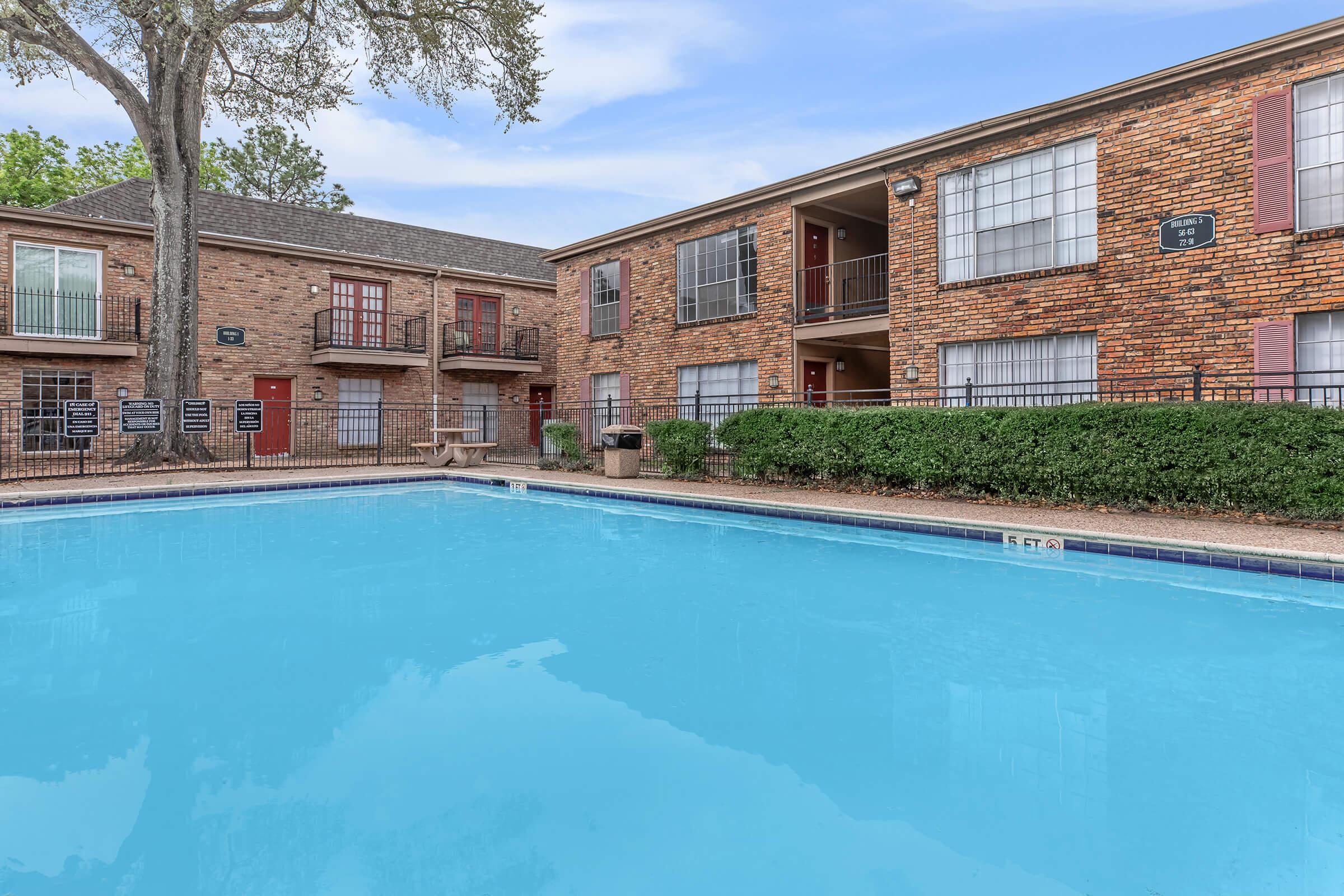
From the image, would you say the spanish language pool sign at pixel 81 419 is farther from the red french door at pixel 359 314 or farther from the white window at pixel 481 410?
the white window at pixel 481 410

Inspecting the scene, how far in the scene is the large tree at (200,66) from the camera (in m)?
14.0

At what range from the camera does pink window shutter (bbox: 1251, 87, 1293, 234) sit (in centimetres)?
927

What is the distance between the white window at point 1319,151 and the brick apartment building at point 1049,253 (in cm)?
2

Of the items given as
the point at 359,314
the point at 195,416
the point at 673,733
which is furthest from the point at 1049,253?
the point at 359,314

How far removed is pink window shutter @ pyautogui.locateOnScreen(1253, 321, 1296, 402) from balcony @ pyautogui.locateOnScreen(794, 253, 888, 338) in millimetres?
5893

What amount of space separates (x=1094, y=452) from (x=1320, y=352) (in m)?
3.76

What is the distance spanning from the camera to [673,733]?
3059 millimetres

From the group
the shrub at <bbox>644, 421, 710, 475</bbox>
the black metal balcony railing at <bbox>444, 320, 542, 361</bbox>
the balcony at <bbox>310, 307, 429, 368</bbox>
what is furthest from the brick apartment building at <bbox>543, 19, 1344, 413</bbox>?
the balcony at <bbox>310, 307, 429, 368</bbox>

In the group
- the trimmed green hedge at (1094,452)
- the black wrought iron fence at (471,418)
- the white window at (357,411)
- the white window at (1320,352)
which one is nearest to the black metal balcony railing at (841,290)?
the black wrought iron fence at (471,418)

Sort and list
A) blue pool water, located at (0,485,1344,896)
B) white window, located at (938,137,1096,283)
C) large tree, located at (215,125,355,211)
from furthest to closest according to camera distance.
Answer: large tree, located at (215,125,355,211) < white window, located at (938,137,1096,283) < blue pool water, located at (0,485,1344,896)

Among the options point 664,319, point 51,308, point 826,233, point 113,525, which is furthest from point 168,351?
point 826,233

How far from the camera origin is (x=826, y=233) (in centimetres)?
1566

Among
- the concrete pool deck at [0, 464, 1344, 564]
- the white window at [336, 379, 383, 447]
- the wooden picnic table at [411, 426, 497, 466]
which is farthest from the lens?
the white window at [336, 379, 383, 447]

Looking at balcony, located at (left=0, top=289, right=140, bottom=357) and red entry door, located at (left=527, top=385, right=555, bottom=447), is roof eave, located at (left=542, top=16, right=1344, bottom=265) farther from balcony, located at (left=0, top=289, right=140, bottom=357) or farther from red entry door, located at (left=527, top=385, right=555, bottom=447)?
balcony, located at (left=0, top=289, right=140, bottom=357)
